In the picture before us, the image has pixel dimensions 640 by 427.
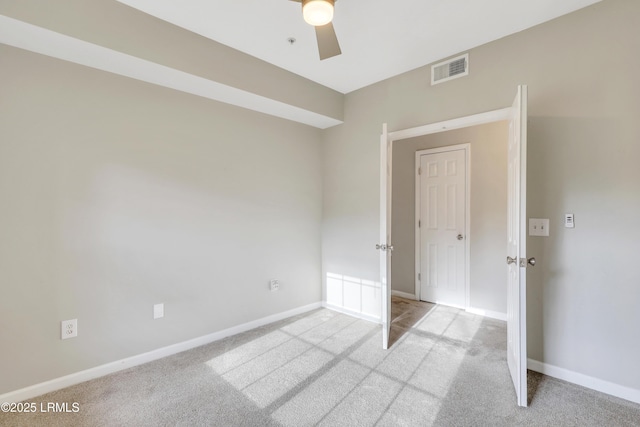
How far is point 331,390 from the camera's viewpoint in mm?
2090

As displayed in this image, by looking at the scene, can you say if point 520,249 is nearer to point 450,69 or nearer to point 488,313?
point 450,69

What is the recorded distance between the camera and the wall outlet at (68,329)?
2.12 m

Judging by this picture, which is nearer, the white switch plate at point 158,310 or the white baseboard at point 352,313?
the white switch plate at point 158,310

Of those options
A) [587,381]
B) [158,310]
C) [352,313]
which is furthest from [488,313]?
[158,310]

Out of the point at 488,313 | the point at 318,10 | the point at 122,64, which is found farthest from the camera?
the point at 488,313

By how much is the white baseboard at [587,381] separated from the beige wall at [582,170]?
0.03 meters

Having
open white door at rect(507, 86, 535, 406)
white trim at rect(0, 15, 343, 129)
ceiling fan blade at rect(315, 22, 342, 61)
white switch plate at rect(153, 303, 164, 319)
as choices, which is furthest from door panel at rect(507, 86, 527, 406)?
white switch plate at rect(153, 303, 164, 319)

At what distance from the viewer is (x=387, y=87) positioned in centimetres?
322

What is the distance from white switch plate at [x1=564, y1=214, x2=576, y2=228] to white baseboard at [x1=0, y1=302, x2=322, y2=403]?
2.89 m

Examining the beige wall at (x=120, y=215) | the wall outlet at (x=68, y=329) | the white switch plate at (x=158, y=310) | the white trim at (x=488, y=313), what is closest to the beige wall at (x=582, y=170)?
the white trim at (x=488, y=313)

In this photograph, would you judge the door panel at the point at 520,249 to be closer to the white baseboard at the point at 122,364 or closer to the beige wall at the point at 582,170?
the beige wall at the point at 582,170

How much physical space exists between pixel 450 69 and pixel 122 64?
2.78 m

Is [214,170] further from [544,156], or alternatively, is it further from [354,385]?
[544,156]

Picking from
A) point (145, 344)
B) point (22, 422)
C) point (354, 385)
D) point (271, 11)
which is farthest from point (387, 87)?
point (22, 422)
